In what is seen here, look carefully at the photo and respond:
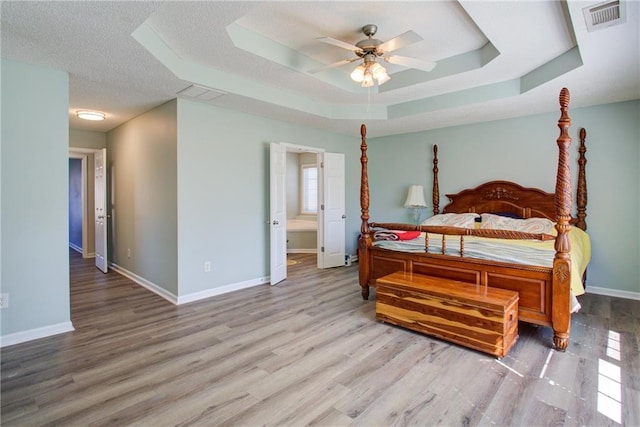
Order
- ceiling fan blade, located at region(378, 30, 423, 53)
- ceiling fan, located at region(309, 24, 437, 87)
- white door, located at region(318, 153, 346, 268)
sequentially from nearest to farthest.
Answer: ceiling fan blade, located at region(378, 30, 423, 53) < ceiling fan, located at region(309, 24, 437, 87) < white door, located at region(318, 153, 346, 268)

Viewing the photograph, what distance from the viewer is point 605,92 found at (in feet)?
12.1

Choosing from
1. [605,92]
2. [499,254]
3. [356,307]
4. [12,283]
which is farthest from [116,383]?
[605,92]

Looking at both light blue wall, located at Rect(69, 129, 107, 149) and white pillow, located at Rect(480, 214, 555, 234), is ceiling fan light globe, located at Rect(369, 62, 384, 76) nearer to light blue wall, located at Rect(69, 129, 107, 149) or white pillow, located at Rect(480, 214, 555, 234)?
white pillow, located at Rect(480, 214, 555, 234)

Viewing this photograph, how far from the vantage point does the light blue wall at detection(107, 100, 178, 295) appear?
4012 mm

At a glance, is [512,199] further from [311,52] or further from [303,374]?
[303,374]

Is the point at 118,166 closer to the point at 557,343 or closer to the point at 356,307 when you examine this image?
the point at 356,307

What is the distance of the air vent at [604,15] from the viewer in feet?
6.84

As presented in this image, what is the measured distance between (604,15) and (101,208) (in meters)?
6.65

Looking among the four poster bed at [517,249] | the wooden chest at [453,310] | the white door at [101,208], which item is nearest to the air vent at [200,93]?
the four poster bed at [517,249]

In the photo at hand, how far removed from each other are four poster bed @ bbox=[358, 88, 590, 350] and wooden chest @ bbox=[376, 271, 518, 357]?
0.16 metres

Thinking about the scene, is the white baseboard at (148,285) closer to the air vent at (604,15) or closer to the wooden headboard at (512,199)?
the wooden headboard at (512,199)

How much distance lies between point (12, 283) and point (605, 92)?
6.20m

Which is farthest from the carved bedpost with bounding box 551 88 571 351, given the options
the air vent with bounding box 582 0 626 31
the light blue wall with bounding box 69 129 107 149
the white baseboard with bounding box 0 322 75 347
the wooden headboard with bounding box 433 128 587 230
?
the light blue wall with bounding box 69 129 107 149

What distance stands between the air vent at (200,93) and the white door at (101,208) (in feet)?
8.46
